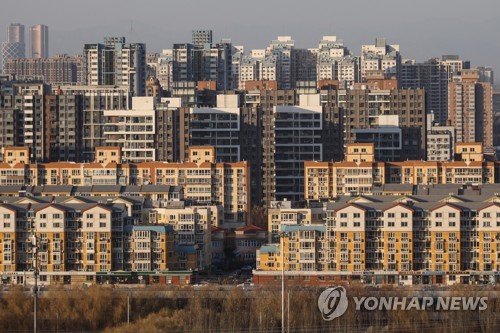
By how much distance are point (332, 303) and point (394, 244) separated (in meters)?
4.22

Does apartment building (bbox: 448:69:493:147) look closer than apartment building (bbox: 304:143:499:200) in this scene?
No

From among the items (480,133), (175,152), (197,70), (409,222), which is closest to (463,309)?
(409,222)

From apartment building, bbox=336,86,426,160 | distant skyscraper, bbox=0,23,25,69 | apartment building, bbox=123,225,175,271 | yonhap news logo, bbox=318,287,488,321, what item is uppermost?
distant skyscraper, bbox=0,23,25,69

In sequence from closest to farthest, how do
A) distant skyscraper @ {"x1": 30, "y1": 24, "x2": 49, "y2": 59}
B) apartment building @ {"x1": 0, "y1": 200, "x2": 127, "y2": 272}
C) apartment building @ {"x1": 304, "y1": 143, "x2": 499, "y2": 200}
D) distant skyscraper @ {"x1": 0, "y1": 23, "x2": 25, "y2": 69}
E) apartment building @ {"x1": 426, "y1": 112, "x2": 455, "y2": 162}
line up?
apartment building @ {"x1": 0, "y1": 200, "x2": 127, "y2": 272} < apartment building @ {"x1": 304, "y1": 143, "x2": 499, "y2": 200} < apartment building @ {"x1": 426, "y1": 112, "x2": 455, "y2": 162} < distant skyscraper @ {"x1": 0, "y1": 23, "x2": 25, "y2": 69} < distant skyscraper @ {"x1": 30, "y1": 24, "x2": 49, "y2": 59}

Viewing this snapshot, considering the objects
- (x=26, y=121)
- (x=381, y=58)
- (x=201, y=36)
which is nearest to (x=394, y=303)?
(x=26, y=121)

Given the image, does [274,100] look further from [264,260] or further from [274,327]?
[274,327]

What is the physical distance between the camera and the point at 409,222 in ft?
83.6

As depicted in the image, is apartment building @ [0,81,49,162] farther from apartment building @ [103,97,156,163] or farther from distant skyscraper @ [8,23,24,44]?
distant skyscraper @ [8,23,24,44]

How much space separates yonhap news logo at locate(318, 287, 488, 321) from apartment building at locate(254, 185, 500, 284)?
331cm

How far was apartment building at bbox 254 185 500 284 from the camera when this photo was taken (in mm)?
25281

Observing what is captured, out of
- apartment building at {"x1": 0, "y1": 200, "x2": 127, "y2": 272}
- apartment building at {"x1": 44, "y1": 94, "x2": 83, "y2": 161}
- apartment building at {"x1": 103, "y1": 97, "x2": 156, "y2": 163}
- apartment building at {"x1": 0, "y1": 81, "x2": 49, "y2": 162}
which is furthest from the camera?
apartment building at {"x1": 44, "y1": 94, "x2": 83, "y2": 161}

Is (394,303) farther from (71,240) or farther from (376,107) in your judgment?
(376,107)

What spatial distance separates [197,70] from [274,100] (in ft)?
40.5

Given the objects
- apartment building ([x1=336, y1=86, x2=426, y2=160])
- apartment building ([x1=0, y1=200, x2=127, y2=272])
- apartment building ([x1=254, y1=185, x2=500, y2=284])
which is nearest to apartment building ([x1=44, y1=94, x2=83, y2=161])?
apartment building ([x1=336, y1=86, x2=426, y2=160])
